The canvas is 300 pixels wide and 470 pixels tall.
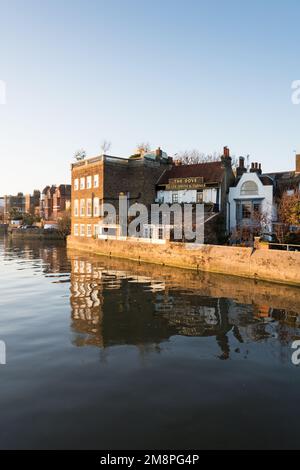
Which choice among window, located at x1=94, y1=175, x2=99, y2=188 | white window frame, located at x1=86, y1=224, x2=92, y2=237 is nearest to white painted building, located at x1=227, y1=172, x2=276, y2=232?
window, located at x1=94, y1=175, x2=99, y2=188

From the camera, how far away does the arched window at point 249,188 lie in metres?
36.3

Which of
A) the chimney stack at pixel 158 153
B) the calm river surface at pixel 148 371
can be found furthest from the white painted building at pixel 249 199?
the calm river surface at pixel 148 371

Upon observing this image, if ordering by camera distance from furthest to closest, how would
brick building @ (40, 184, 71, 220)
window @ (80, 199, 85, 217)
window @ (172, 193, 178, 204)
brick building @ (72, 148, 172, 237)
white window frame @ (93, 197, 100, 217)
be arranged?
brick building @ (40, 184, 71, 220) < window @ (80, 199, 85, 217) < white window frame @ (93, 197, 100, 217) < brick building @ (72, 148, 172, 237) < window @ (172, 193, 178, 204)

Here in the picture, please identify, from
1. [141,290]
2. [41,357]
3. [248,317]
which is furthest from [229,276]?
[41,357]

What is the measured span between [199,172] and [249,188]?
24.5 ft

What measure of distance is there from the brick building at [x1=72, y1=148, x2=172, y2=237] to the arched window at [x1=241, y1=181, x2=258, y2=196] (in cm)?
1233

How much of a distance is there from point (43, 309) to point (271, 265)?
1540 centimetres

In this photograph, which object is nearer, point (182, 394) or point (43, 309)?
point (182, 394)

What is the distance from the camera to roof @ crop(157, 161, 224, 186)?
39.3 metres

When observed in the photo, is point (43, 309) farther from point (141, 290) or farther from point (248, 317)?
point (248, 317)

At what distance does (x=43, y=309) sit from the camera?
1555cm

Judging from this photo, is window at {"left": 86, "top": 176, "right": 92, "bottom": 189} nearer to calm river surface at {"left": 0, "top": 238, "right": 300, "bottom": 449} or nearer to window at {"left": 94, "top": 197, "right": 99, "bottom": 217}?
window at {"left": 94, "top": 197, "right": 99, "bottom": 217}

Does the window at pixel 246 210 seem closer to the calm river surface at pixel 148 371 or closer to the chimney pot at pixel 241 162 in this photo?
the chimney pot at pixel 241 162

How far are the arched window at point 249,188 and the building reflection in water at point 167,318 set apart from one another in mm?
19058
